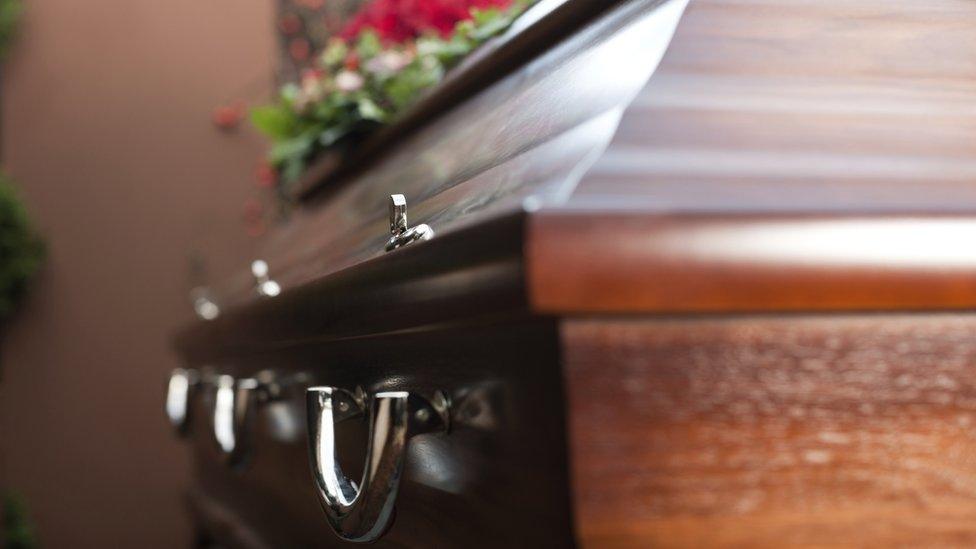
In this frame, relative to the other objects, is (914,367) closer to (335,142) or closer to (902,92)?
(902,92)

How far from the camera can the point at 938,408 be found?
23.8 inches

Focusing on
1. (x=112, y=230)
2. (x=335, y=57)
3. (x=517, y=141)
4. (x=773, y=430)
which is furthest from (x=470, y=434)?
(x=112, y=230)

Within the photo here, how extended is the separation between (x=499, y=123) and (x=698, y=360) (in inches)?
22.5

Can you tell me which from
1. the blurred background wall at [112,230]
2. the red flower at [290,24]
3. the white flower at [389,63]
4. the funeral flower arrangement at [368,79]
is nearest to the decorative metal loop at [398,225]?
the funeral flower arrangement at [368,79]

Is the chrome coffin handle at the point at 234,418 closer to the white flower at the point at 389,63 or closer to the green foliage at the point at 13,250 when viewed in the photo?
the white flower at the point at 389,63

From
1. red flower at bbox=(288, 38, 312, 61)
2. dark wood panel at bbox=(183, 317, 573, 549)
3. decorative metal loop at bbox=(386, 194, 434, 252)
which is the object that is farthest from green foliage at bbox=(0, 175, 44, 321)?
decorative metal loop at bbox=(386, 194, 434, 252)

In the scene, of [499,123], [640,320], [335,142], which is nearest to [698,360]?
[640,320]

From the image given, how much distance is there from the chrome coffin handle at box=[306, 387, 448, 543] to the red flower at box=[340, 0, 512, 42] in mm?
1379

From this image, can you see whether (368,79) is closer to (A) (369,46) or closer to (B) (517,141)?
(A) (369,46)

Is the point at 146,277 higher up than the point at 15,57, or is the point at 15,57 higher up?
the point at 15,57

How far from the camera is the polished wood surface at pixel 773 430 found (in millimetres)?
539

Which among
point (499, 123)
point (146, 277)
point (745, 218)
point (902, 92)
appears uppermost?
point (146, 277)

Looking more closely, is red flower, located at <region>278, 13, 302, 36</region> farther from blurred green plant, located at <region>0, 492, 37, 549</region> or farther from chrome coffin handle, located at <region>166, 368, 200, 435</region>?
chrome coffin handle, located at <region>166, 368, 200, 435</region>

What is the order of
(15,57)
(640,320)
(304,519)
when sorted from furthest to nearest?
(15,57) < (304,519) < (640,320)
